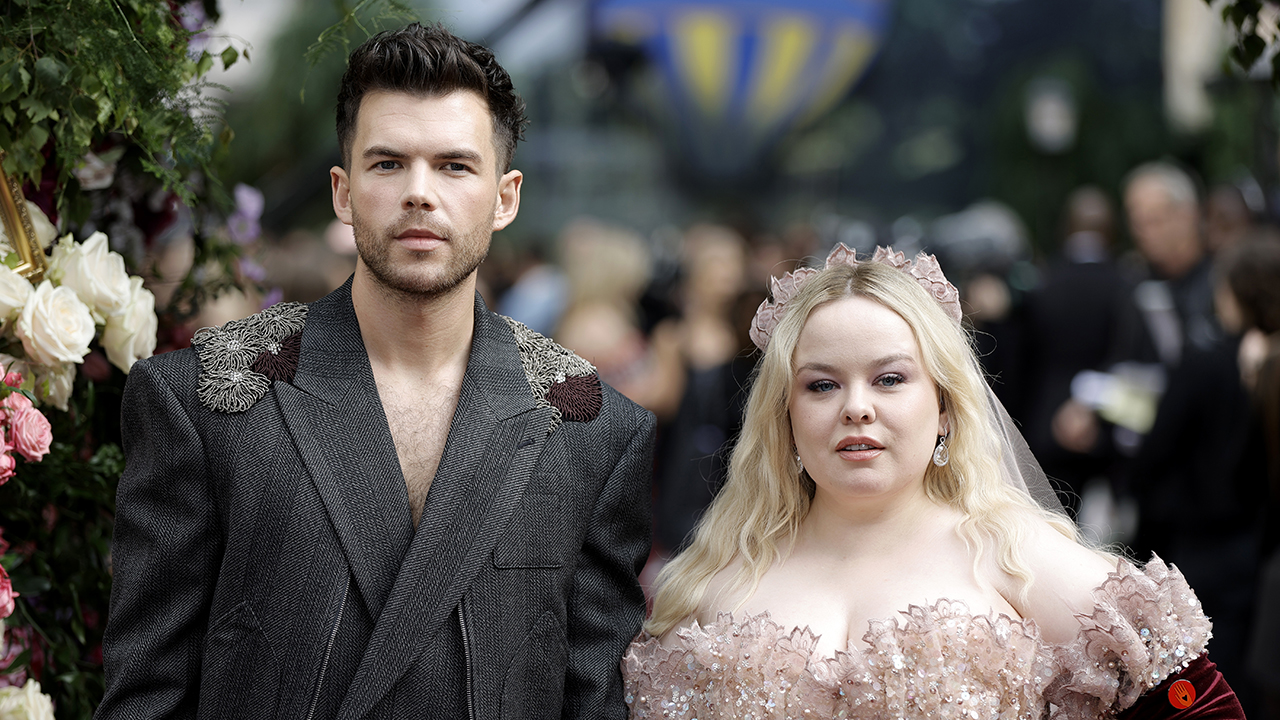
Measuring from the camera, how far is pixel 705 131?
71.2 feet

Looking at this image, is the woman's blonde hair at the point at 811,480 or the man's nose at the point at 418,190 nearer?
the man's nose at the point at 418,190

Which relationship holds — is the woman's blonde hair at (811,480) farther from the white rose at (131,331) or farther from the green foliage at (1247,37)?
the white rose at (131,331)

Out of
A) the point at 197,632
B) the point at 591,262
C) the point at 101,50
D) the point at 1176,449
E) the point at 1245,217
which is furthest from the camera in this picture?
the point at 1245,217

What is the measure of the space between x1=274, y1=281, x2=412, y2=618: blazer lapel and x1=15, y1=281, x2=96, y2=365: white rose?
1.81 ft

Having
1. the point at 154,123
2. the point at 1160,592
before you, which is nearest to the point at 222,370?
the point at 154,123

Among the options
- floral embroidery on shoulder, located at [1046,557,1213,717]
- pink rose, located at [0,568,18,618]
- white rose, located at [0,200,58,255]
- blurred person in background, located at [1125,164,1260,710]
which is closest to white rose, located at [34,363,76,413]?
white rose, located at [0,200,58,255]

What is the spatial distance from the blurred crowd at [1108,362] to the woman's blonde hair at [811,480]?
1520 millimetres

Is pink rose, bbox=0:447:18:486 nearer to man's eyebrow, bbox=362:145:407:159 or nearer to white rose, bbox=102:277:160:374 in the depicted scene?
white rose, bbox=102:277:160:374

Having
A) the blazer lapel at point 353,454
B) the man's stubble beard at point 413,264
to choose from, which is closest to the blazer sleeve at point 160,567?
the blazer lapel at point 353,454

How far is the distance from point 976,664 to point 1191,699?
0.42 meters

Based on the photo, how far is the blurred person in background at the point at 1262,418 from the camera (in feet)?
14.4

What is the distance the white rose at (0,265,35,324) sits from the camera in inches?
102

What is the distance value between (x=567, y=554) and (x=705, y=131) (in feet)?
64.7

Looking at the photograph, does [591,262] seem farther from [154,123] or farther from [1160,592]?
[1160,592]
